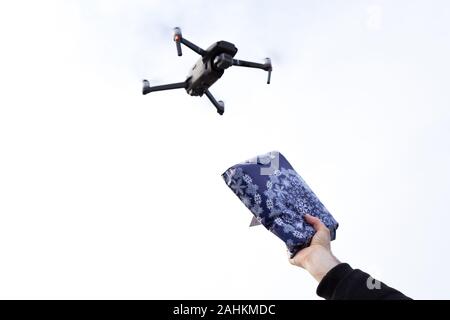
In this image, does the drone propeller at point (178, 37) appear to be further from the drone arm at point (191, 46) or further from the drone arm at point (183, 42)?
the drone arm at point (191, 46)

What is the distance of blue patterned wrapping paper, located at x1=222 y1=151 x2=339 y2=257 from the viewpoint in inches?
155

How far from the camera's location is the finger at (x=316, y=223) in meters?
4.01

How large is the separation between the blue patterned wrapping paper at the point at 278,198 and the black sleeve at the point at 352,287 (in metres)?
0.88

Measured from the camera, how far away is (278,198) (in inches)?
161

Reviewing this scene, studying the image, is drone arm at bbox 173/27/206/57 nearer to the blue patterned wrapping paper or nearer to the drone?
the drone

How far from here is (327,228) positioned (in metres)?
4.12

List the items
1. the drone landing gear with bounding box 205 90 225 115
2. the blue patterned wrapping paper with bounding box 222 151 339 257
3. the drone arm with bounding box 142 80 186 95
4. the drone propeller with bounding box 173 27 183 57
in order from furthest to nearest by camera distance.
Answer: the drone landing gear with bounding box 205 90 225 115 < the drone arm with bounding box 142 80 186 95 < the drone propeller with bounding box 173 27 183 57 < the blue patterned wrapping paper with bounding box 222 151 339 257

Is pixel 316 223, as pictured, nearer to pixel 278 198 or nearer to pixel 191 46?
pixel 278 198

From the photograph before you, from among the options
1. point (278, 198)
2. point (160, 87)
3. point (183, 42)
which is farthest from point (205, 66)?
point (278, 198)

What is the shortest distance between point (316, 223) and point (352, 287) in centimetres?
124

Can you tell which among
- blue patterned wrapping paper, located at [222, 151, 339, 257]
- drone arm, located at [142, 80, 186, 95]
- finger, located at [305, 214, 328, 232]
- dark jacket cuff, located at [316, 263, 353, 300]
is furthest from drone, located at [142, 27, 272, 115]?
dark jacket cuff, located at [316, 263, 353, 300]

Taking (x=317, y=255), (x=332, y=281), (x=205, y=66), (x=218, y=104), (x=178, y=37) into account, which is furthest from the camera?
(x=218, y=104)

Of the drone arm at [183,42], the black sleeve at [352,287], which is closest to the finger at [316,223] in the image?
the black sleeve at [352,287]
